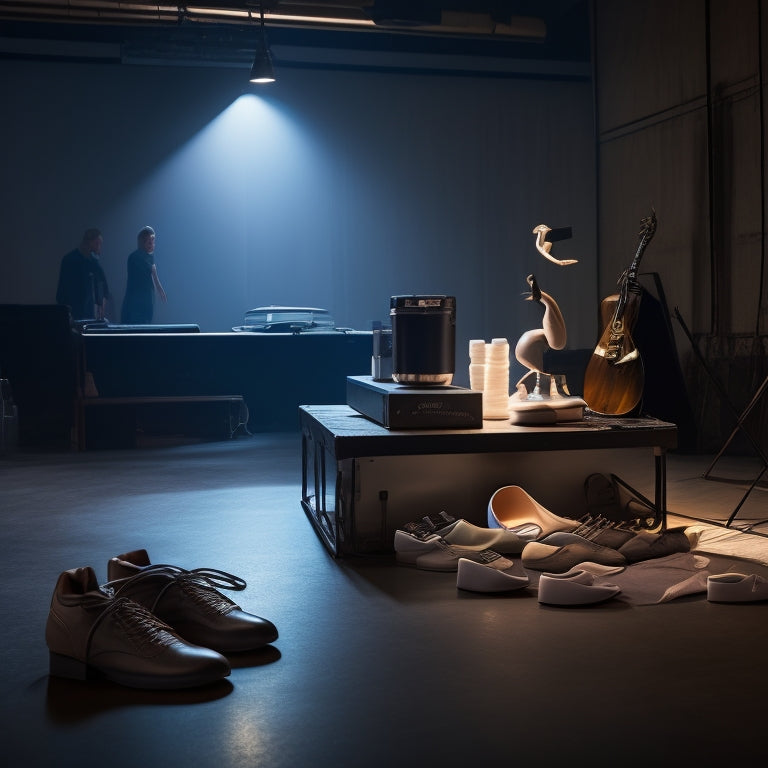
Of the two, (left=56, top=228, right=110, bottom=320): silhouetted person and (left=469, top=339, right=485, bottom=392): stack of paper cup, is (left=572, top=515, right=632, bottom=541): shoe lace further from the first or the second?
(left=56, top=228, right=110, bottom=320): silhouetted person

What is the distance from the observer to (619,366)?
12.9 feet

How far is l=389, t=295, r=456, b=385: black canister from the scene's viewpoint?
3.37 m

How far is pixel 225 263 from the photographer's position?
32.0 feet

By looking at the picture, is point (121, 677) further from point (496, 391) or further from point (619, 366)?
point (619, 366)

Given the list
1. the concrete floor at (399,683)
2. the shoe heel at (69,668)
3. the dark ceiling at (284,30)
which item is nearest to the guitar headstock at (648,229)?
the concrete floor at (399,683)

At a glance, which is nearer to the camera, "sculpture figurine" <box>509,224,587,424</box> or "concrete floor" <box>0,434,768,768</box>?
"concrete floor" <box>0,434,768,768</box>

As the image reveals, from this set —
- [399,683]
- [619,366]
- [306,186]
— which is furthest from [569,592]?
[306,186]

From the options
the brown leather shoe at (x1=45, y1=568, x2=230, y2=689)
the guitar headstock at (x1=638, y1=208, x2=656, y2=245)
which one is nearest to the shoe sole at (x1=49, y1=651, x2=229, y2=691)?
the brown leather shoe at (x1=45, y1=568, x2=230, y2=689)

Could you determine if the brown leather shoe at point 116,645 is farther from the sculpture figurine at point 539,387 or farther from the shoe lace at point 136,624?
the sculpture figurine at point 539,387

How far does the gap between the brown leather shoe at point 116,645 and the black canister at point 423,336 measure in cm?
152

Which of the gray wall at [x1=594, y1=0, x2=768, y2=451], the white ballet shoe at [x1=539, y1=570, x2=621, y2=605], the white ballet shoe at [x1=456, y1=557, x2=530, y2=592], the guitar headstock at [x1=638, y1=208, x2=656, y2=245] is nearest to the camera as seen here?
the white ballet shoe at [x1=539, y1=570, x2=621, y2=605]

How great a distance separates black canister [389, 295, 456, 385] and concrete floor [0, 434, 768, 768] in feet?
2.18

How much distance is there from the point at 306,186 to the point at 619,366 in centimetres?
648

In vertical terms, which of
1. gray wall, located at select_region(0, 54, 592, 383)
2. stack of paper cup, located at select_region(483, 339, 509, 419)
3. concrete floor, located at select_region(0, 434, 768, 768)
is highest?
gray wall, located at select_region(0, 54, 592, 383)
